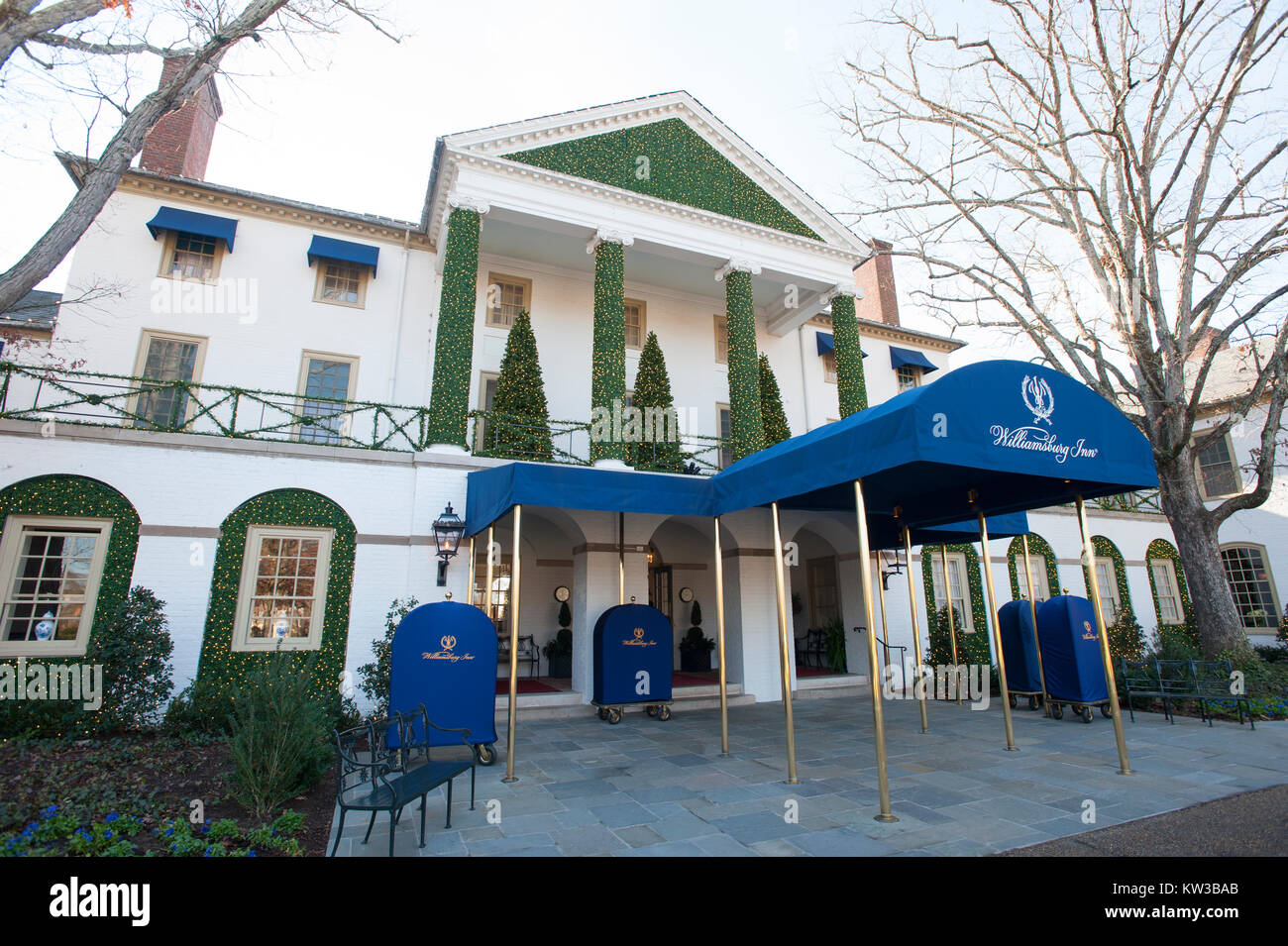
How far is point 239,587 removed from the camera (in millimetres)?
9945

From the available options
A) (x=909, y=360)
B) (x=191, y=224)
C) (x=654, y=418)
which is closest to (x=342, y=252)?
(x=191, y=224)

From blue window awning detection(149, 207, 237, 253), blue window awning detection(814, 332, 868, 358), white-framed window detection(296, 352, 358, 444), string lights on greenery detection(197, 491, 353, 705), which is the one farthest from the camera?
blue window awning detection(814, 332, 868, 358)

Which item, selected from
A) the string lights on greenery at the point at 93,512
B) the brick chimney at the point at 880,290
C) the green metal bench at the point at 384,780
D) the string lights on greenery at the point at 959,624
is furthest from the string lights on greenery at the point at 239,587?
the brick chimney at the point at 880,290

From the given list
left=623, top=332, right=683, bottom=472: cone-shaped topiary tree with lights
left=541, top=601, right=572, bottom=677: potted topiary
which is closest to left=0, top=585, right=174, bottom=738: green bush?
left=541, top=601, right=572, bottom=677: potted topiary

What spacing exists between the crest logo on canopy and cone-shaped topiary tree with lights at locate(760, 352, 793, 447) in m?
9.65

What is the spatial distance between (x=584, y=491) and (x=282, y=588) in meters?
5.68

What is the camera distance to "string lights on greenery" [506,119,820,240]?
13.6m

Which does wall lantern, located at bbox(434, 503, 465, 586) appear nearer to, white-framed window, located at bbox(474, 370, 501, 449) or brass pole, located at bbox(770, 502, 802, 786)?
white-framed window, located at bbox(474, 370, 501, 449)

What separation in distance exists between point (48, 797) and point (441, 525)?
17.8ft

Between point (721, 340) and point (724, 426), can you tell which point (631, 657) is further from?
point (721, 340)

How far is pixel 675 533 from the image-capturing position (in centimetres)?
1725

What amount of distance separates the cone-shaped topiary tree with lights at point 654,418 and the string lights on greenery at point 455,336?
11.1 feet

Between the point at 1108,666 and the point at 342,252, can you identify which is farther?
the point at 342,252
